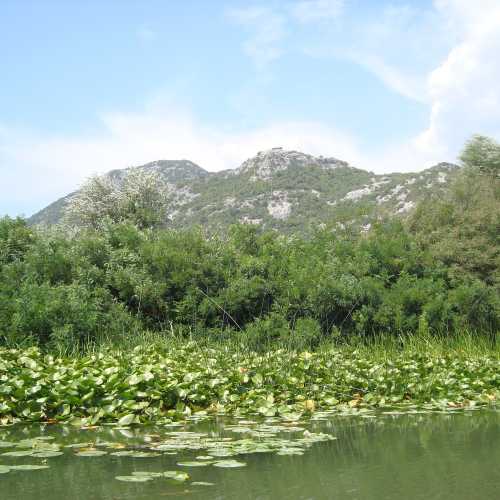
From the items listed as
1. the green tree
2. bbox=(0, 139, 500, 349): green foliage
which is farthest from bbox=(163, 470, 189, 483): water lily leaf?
the green tree

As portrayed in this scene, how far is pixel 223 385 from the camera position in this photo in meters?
5.23

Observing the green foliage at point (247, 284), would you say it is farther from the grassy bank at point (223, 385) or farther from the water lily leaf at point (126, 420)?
the water lily leaf at point (126, 420)

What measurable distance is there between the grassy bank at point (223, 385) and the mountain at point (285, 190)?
45.6 m

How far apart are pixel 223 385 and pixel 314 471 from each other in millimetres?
2604

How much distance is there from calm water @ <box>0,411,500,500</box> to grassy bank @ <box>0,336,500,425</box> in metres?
0.56

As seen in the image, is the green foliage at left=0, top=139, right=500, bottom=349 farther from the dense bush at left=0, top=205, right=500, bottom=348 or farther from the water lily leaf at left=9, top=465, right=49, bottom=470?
the water lily leaf at left=9, top=465, right=49, bottom=470

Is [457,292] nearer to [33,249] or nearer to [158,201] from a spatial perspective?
[33,249]

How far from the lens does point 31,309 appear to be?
8.05 meters

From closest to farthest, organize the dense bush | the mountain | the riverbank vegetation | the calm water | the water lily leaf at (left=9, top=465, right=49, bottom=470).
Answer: the calm water → the water lily leaf at (left=9, top=465, right=49, bottom=470) → the riverbank vegetation → the dense bush → the mountain

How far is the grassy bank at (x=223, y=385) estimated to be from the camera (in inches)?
173

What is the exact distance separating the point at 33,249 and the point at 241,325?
408cm

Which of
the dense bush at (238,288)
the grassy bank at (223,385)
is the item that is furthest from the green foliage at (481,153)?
the grassy bank at (223,385)

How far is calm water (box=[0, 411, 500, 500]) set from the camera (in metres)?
2.31

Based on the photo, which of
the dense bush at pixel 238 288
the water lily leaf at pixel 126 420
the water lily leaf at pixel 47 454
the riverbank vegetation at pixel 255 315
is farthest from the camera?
the dense bush at pixel 238 288
